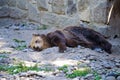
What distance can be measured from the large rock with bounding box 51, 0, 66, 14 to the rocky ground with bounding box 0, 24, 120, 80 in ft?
3.26

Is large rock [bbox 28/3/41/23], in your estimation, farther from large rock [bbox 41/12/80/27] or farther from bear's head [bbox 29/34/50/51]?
bear's head [bbox 29/34/50/51]

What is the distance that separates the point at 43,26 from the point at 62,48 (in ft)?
7.95

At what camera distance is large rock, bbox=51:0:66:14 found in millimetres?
8211

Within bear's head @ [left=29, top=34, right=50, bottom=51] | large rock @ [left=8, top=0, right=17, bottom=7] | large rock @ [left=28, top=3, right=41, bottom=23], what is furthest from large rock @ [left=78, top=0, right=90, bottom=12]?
large rock @ [left=8, top=0, right=17, bottom=7]

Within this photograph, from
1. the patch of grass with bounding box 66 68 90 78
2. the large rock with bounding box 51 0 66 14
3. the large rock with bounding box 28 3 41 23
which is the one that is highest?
the large rock with bounding box 51 0 66 14

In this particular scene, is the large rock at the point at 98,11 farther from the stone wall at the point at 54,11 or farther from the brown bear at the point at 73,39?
the brown bear at the point at 73,39

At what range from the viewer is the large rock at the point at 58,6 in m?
8.21

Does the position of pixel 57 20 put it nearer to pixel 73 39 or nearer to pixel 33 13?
pixel 33 13

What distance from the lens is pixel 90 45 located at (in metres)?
6.99

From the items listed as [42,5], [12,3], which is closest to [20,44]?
[42,5]

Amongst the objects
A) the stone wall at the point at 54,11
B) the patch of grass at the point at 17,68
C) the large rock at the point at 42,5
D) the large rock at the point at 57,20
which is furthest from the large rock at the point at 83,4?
the patch of grass at the point at 17,68

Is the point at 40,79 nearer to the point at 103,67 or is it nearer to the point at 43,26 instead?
the point at 103,67

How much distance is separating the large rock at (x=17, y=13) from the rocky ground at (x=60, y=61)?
177cm

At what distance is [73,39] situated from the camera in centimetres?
701
